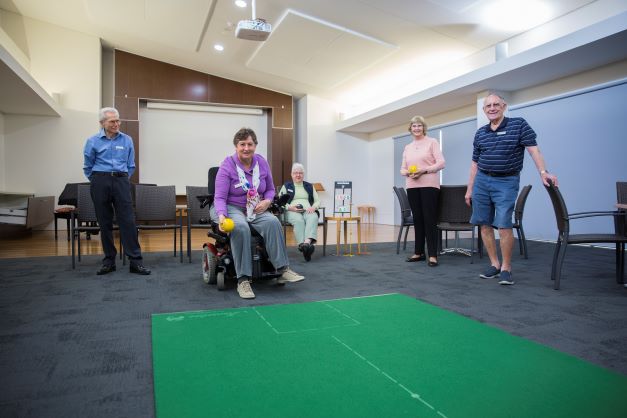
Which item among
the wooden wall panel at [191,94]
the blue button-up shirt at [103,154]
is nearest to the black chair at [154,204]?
the blue button-up shirt at [103,154]

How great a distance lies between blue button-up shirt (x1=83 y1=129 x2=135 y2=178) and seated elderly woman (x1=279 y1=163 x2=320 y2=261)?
1.52m

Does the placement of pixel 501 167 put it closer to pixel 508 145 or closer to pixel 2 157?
pixel 508 145

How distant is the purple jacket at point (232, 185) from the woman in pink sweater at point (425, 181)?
1494 mm

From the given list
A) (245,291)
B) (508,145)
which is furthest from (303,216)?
(508,145)

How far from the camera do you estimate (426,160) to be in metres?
3.79

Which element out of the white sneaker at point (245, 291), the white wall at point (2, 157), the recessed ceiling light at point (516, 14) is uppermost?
the recessed ceiling light at point (516, 14)

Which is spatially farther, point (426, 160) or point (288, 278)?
point (426, 160)

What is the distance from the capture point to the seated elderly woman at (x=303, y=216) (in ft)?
13.4

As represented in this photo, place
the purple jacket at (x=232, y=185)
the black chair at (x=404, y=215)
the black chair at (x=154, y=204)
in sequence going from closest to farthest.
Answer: the purple jacket at (x=232, y=185), the black chair at (x=154, y=204), the black chair at (x=404, y=215)

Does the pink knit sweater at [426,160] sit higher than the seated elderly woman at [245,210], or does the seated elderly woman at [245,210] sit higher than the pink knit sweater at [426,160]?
the pink knit sweater at [426,160]

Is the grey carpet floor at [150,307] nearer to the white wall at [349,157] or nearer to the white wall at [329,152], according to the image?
A: the white wall at [349,157]

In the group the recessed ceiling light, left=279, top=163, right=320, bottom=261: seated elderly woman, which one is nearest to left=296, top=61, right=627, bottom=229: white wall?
the recessed ceiling light

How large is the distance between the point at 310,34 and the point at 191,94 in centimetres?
366

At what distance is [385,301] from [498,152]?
139 centimetres
